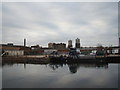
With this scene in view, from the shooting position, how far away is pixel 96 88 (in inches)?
602

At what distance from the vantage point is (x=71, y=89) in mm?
14961

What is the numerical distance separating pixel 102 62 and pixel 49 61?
52.5 feet

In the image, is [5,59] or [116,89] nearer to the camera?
[116,89]

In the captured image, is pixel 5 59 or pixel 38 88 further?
pixel 5 59

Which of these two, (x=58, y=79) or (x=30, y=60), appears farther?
(x=30, y=60)

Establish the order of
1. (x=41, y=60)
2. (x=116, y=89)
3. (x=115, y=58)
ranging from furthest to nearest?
(x=115, y=58) < (x=41, y=60) < (x=116, y=89)

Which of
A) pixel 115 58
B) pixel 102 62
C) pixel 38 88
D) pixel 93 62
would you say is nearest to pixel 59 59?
pixel 93 62

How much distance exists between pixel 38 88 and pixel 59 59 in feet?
90.8

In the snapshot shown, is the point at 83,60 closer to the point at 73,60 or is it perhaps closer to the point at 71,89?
the point at 73,60

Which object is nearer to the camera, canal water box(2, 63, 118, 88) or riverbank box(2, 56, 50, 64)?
canal water box(2, 63, 118, 88)

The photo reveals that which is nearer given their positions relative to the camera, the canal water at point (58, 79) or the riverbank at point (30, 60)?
the canal water at point (58, 79)

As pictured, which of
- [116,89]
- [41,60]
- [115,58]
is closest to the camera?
[116,89]

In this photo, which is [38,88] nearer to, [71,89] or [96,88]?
[71,89]

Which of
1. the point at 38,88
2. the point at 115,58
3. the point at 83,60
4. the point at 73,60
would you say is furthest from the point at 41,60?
the point at 38,88
